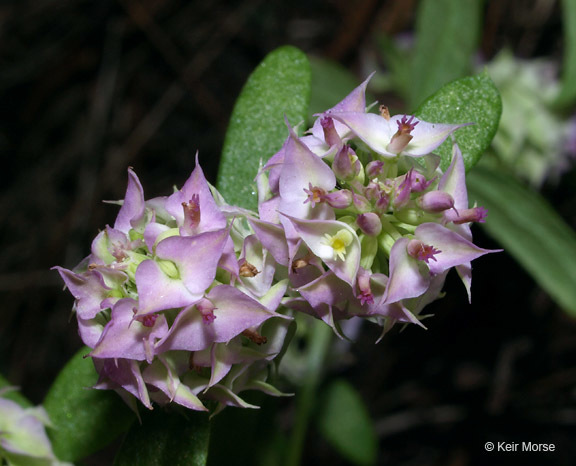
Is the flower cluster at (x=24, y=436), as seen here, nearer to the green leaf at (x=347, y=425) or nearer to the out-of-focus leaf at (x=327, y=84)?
the green leaf at (x=347, y=425)

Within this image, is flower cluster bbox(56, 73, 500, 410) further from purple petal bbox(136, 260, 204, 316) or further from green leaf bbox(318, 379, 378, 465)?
green leaf bbox(318, 379, 378, 465)

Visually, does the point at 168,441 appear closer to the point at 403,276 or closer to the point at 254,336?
the point at 254,336

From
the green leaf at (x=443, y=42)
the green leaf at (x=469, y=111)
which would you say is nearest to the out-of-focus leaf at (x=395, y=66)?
the green leaf at (x=443, y=42)

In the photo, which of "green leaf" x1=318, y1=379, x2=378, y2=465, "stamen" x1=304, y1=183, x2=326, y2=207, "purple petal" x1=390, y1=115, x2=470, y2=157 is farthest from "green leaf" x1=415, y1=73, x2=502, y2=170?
"green leaf" x1=318, y1=379, x2=378, y2=465

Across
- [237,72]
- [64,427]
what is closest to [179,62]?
[237,72]

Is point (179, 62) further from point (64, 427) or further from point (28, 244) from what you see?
point (64, 427)

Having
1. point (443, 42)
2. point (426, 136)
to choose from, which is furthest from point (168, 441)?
point (443, 42)
